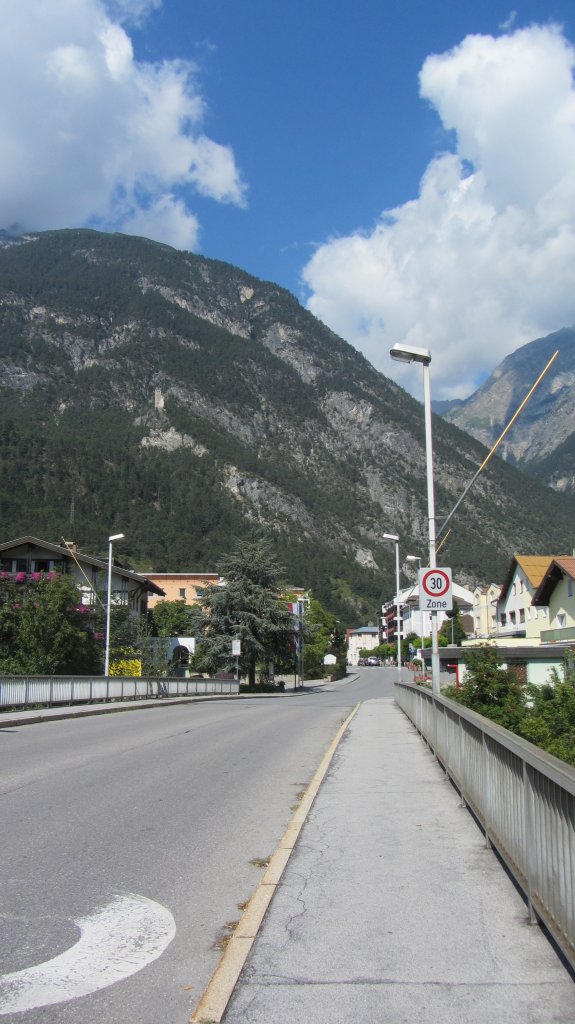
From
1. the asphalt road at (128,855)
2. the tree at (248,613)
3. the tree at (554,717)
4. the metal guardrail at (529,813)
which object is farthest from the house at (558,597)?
the metal guardrail at (529,813)

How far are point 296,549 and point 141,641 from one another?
128m

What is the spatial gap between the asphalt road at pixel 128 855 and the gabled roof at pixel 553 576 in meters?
24.5

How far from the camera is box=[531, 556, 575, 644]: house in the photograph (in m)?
36.3

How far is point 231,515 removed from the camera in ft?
564

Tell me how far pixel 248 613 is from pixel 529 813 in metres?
49.3

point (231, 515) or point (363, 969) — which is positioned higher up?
Result: point (231, 515)

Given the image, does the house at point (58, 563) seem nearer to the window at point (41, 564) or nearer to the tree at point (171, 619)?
the window at point (41, 564)

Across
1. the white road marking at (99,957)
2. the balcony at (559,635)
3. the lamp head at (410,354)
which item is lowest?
the white road marking at (99,957)

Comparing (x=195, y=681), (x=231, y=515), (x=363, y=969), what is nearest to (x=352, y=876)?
(x=363, y=969)

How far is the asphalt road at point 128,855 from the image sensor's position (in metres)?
4.36

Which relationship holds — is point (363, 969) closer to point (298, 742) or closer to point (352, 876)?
point (352, 876)

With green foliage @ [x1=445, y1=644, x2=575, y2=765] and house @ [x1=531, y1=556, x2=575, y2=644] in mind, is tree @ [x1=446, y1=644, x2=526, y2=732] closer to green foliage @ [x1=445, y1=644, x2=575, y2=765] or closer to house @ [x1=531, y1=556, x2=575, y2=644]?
green foliage @ [x1=445, y1=644, x2=575, y2=765]

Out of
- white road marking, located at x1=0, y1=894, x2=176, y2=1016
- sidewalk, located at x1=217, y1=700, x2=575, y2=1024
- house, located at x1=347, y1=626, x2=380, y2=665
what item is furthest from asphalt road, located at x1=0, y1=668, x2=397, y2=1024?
house, located at x1=347, y1=626, x2=380, y2=665

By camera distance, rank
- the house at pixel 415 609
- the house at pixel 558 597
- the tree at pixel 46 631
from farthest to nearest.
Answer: the house at pixel 415 609 → the tree at pixel 46 631 → the house at pixel 558 597
